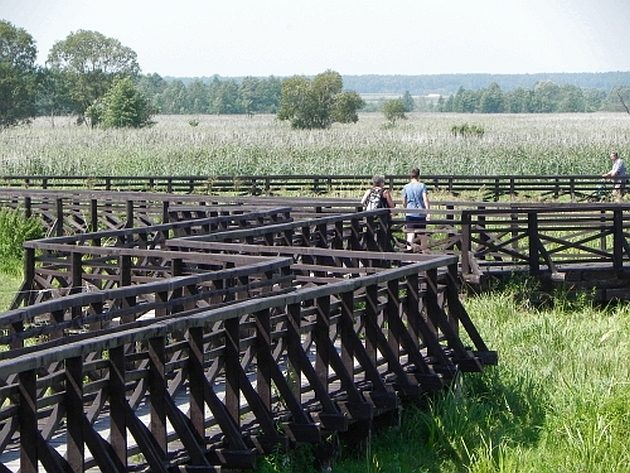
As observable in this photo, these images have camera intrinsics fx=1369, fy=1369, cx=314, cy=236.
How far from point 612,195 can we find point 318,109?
233ft

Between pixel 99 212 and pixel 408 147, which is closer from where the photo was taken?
pixel 99 212

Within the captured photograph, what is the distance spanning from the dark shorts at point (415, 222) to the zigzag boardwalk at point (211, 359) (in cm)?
439

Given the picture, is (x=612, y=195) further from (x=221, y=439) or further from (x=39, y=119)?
(x=39, y=119)

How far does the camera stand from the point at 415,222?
66.9 feet

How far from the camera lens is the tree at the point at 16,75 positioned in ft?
351

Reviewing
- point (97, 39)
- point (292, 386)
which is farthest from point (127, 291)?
point (97, 39)

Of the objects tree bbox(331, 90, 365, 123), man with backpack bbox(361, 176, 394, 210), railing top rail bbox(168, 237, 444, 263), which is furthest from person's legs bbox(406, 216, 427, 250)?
tree bbox(331, 90, 365, 123)

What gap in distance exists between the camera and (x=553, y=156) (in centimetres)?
4756

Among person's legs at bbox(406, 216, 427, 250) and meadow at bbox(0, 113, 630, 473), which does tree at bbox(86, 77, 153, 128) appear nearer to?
meadow at bbox(0, 113, 630, 473)

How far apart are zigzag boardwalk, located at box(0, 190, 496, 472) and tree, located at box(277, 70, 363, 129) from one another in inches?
3461

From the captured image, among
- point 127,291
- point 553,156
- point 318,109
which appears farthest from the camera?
point 318,109

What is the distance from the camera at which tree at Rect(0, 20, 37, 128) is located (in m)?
107

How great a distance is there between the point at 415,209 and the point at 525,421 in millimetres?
8184

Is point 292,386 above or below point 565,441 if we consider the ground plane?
above
